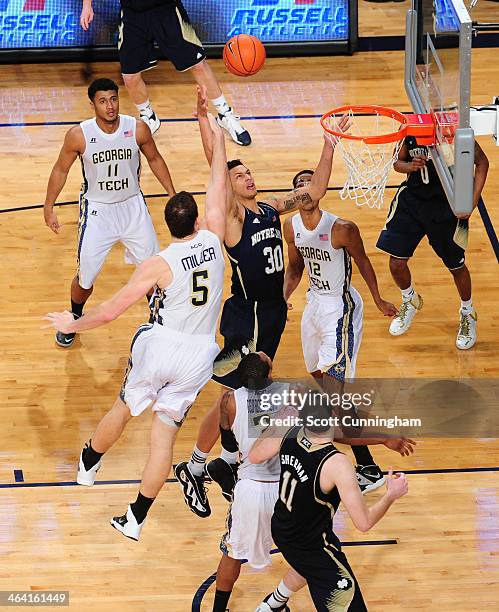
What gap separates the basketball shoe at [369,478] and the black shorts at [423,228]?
180 cm

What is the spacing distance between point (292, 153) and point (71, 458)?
4306 mm

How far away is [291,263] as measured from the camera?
26.2 ft

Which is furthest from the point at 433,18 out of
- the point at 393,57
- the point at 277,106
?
the point at 393,57

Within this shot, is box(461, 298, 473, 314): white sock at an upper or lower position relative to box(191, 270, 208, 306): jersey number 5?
lower

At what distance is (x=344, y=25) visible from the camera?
508 inches

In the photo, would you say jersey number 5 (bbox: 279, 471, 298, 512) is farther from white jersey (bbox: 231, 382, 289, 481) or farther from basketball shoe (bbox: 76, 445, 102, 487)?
basketball shoe (bbox: 76, 445, 102, 487)

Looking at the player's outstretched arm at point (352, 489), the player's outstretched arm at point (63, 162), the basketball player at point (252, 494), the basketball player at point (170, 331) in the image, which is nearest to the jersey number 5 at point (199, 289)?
the basketball player at point (170, 331)

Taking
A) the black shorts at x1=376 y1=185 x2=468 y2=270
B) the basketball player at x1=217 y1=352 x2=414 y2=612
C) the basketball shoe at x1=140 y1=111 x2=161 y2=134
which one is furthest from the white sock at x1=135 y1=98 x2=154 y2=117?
the basketball player at x1=217 y1=352 x2=414 y2=612

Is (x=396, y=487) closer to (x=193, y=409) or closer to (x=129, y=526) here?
(x=129, y=526)

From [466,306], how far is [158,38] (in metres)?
4.06

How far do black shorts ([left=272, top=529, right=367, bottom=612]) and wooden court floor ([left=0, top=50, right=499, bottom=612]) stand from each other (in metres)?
0.65

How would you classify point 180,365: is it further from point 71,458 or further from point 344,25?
point 344,25

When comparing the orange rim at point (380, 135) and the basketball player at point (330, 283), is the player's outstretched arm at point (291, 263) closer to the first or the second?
the basketball player at point (330, 283)

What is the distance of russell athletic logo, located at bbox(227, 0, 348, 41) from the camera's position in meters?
12.7
